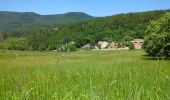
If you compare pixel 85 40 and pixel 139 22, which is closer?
pixel 85 40

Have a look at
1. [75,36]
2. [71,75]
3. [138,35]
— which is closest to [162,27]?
[71,75]

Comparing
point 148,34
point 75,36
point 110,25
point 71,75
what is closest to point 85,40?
point 75,36

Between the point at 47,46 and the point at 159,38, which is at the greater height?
the point at 159,38

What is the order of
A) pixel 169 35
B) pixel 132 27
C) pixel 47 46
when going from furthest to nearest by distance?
pixel 132 27, pixel 47 46, pixel 169 35

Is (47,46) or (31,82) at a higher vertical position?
(31,82)

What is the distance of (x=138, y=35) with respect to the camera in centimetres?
14912

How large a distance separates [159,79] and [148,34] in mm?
60241

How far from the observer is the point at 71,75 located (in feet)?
23.5

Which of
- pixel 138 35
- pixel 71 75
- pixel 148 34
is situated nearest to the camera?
pixel 71 75

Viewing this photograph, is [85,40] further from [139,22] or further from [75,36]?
[139,22]

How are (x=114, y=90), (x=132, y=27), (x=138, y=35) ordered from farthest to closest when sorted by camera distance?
(x=132, y=27)
(x=138, y=35)
(x=114, y=90)

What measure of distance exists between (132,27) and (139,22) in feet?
37.9

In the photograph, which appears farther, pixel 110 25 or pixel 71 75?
Answer: pixel 110 25

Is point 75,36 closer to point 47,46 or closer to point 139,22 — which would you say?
point 47,46
